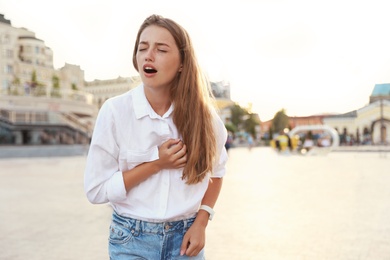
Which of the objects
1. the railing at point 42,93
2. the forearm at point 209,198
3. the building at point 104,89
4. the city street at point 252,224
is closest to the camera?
the forearm at point 209,198

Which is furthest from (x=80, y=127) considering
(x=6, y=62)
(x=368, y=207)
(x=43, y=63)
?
(x=368, y=207)

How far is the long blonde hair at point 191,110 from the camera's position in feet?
5.68

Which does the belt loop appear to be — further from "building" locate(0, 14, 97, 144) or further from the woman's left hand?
"building" locate(0, 14, 97, 144)

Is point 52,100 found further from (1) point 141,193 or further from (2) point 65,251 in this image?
(1) point 141,193

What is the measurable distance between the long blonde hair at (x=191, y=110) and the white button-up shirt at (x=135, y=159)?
44 millimetres

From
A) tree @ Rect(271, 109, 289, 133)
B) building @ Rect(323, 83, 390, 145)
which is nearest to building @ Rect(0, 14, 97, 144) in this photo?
building @ Rect(323, 83, 390, 145)

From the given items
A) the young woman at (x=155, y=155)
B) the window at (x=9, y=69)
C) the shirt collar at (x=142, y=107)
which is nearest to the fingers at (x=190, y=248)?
the young woman at (x=155, y=155)

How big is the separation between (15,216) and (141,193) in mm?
5834

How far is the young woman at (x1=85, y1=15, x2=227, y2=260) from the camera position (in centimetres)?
173

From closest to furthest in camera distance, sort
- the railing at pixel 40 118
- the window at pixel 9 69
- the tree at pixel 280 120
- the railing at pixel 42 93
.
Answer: the railing at pixel 40 118, the railing at pixel 42 93, the window at pixel 9 69, the tree at pixel 280 120

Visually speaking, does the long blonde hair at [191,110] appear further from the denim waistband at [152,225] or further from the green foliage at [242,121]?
the green foliage at [242,121]

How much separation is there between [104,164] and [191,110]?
356mm

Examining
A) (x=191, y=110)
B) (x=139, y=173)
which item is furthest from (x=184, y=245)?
(x=191, y=110)

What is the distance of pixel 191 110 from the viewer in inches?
69.5
